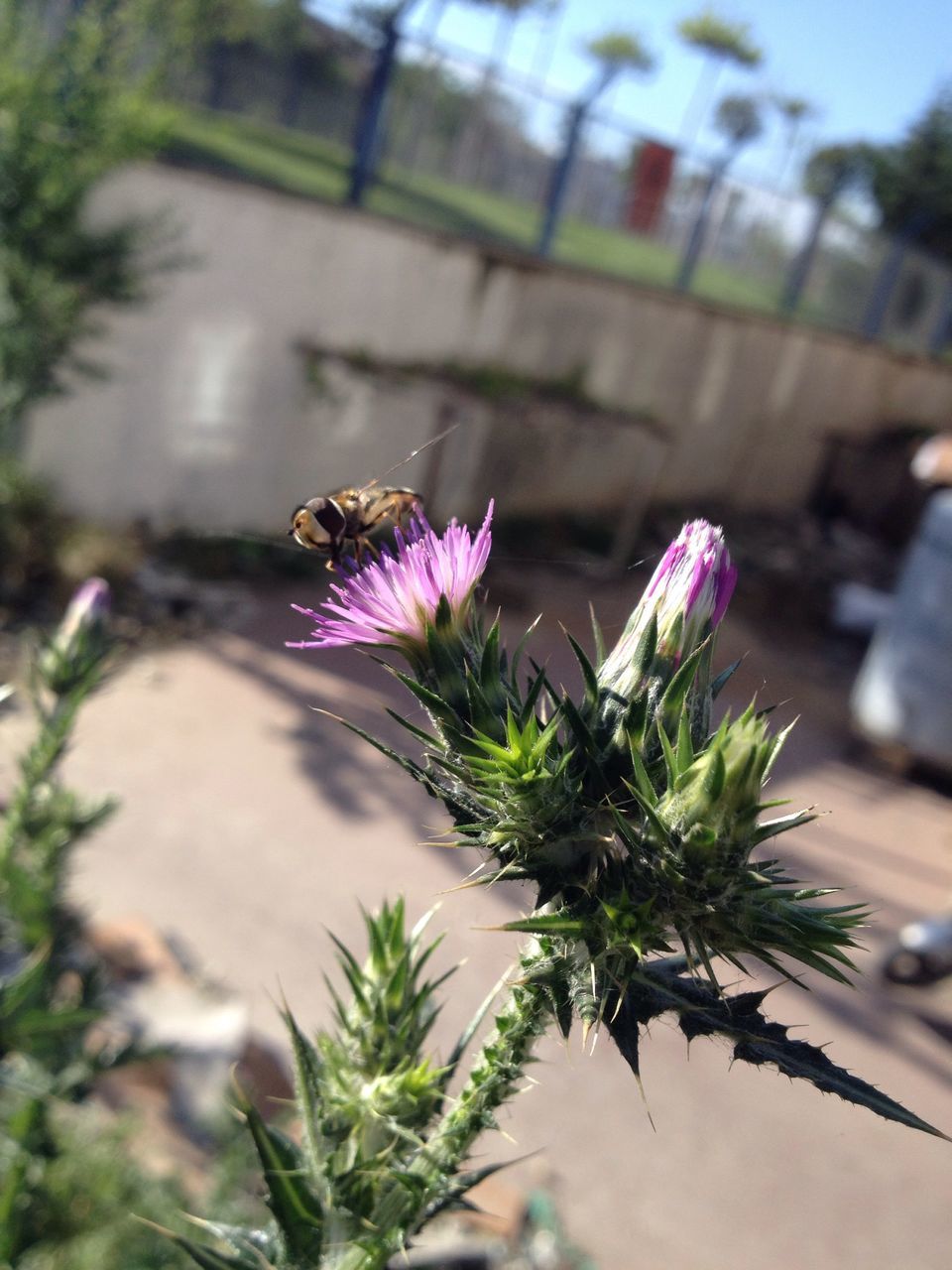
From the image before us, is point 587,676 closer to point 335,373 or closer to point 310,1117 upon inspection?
point 310,1117

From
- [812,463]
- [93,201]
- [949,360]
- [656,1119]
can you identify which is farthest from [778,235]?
[656,1119]

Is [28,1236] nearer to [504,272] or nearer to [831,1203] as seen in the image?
[831,1203]

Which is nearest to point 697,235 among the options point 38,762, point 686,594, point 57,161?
point 57,161

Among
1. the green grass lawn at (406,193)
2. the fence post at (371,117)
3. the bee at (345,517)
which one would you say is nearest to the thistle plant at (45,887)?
the bee at (345,517)

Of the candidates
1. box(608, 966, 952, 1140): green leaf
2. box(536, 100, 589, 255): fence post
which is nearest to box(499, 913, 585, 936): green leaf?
box(608, 966, 952, 1140): green leaf

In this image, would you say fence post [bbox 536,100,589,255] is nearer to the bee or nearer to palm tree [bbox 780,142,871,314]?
palm tree [bbox 780,142,871,314]
